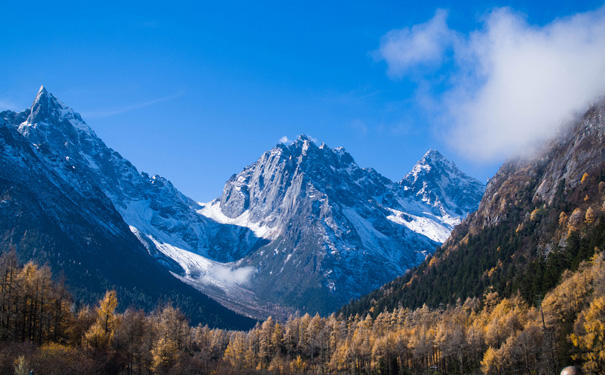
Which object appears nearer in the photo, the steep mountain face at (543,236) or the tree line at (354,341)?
the tree line at (354,341)

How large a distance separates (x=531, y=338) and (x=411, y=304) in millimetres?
104202

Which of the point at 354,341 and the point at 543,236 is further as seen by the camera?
the point at 543,236

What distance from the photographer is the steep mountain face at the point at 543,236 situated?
112m

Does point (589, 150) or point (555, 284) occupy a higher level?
point (589, 150)

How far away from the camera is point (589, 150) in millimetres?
165750

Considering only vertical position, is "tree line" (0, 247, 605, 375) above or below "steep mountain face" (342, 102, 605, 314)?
below

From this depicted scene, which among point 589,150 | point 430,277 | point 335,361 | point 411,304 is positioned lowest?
point 335,361

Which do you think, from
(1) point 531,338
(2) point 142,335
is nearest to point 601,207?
(1) point 531,338

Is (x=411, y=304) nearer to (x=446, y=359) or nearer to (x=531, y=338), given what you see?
(x=446, y=359)

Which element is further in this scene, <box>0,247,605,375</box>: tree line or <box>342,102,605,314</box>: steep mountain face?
<box>342,102,605,314</box>: steep mountain face

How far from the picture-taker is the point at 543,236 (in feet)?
478

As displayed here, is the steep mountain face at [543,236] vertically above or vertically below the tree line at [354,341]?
above

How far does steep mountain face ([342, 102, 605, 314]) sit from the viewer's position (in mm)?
112094

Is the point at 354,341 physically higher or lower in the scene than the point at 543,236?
lower
